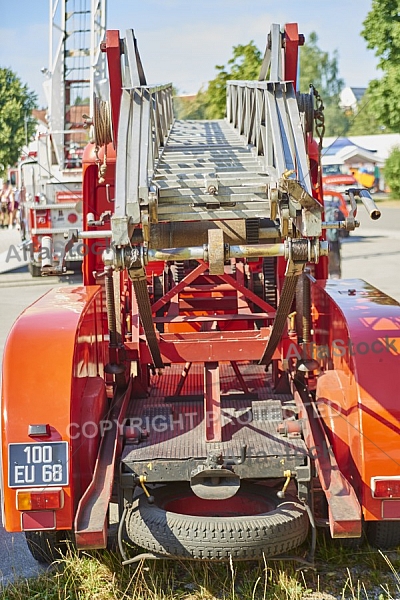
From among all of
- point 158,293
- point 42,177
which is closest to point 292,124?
point 158,293

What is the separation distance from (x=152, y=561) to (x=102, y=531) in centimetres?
68

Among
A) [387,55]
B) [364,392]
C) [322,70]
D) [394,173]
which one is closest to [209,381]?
[364,392]

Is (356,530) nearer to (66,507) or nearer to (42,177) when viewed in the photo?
(66,507)

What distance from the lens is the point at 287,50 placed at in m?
4.20

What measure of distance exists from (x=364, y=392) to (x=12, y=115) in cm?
2025

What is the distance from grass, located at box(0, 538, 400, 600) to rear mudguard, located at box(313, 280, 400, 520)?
41 centimetres

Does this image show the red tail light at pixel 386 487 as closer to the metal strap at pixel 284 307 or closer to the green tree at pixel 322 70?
the metal strap at pixel 284 307

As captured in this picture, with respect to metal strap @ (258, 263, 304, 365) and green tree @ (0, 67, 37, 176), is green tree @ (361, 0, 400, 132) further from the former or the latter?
metal strap @ (258, 263, 304, 365)

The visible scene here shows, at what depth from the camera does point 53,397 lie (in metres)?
3.80

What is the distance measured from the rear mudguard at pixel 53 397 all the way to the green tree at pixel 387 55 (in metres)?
21.0

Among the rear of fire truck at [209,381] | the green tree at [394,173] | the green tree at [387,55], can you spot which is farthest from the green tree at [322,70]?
the rear of fire truck at [209,381]

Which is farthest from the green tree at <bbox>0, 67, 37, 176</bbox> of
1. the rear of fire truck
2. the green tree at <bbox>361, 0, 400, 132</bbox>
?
the rear of fire truck

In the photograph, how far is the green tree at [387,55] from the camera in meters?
24.6

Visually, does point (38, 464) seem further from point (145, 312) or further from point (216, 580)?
point (216, 580)
